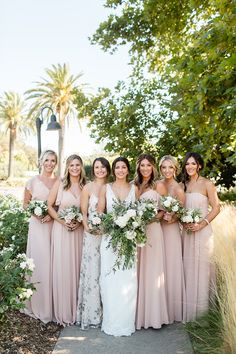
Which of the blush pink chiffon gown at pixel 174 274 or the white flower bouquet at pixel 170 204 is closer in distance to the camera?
the white flower bouquet at pixel 170 204

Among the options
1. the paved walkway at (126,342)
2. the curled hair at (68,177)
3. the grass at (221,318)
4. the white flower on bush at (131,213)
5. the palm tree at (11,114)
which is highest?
the palm tree at (11,114)

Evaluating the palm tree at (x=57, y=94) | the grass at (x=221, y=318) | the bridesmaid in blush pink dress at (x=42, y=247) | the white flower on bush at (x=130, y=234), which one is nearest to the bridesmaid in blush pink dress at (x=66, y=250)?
the bridesmaid in blush pink dress at (x=42, y=247)

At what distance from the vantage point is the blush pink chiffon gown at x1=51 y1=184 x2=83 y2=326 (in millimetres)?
5715

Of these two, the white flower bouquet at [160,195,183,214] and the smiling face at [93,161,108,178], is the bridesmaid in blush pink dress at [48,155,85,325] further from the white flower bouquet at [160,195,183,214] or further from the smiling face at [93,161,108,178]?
the white flower bouquet at [160,195,183,214]

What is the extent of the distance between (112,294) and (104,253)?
0.54m

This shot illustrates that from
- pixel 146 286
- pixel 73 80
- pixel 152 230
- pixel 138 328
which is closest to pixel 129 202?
pixel 152 230

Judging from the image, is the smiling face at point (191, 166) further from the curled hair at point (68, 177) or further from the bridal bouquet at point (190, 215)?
the curled hair at point (68, 177)

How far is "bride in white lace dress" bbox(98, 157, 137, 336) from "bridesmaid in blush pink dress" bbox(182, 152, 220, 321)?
0.84 metres

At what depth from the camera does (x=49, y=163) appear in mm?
5930

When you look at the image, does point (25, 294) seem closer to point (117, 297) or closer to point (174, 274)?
point (117, 297)

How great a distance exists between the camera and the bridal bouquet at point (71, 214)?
5.47 meters

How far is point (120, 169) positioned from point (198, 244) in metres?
1.52

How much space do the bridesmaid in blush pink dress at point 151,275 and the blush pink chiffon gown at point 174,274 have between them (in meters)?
0.13

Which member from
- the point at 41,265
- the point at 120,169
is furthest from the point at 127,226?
the point at 41,265
